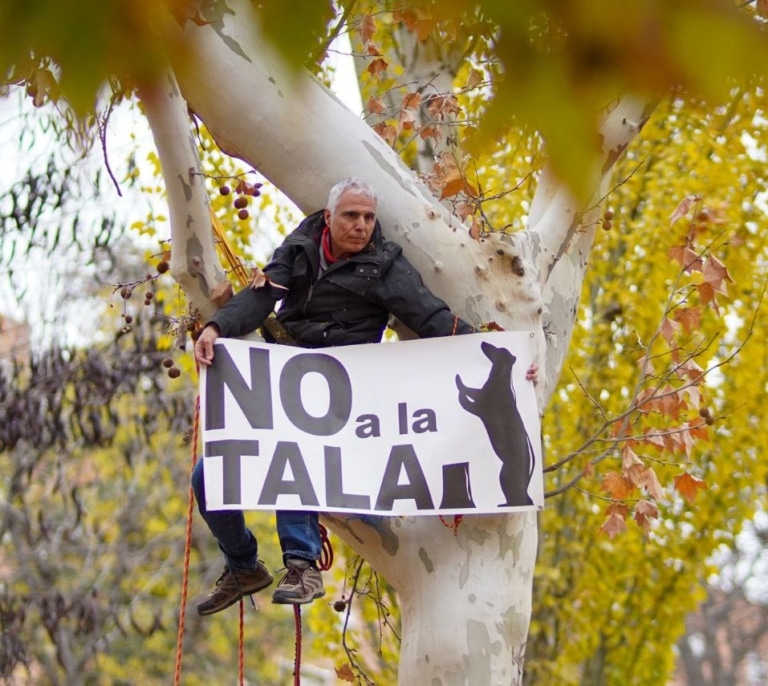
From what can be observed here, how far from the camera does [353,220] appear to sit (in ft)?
13.5

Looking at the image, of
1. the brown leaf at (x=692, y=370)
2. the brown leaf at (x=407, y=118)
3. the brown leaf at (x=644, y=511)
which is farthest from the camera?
the brown leaf at (x=407, y=118)

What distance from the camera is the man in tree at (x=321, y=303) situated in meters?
4.13

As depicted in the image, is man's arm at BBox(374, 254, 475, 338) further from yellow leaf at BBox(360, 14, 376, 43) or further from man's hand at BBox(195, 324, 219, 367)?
yellow leaf at BBox(360, 14, 376, 43)

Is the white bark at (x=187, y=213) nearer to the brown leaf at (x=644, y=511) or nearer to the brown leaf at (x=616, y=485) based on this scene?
the brown leaf at (x=616, y=485)

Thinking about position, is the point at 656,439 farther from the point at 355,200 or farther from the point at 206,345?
the point at 206,345

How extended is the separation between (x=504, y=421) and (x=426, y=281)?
0.61 m

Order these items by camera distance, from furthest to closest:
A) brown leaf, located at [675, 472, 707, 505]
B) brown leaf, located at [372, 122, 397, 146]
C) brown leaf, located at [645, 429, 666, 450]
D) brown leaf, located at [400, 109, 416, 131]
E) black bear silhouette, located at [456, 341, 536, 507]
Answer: brown leaf, located at [372, 122, 397, 146], brown leaf, located at [400, 109, 416, 131], brown leaf, located at [675, 472, 707, 505], brown leaf, located at [645, 429, 666, 450], black bear silhouette, located at [456, 341, 536, 507]

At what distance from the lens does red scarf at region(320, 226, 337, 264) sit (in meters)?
4.31

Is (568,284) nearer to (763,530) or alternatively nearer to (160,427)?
(160,427)

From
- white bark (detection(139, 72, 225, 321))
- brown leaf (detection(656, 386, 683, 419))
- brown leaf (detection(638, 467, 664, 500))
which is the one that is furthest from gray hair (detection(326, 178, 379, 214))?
brown leaf (detection(638, 467, 664, 500))

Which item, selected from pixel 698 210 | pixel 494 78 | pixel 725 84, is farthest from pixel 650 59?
pixel 698 210

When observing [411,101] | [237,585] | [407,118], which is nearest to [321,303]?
[237,585]

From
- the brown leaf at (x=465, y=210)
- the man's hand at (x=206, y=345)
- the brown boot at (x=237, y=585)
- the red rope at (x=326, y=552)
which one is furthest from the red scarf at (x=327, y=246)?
the brown boot at (x=237, y=585)

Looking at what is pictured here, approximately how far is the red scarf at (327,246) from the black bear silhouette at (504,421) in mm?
657
